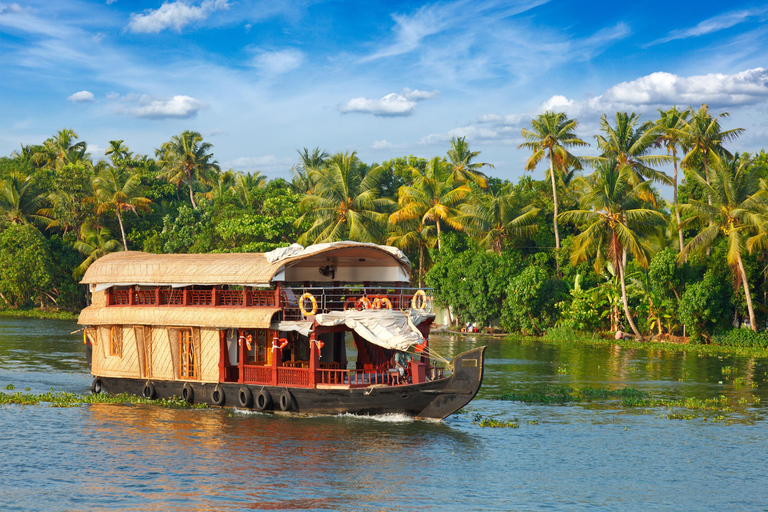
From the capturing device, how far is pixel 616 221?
38594 millimetres

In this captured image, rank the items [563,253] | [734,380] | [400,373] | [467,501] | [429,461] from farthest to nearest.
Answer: [563,253] → [734,380] → [400,373] → [429,461] → [467,501]

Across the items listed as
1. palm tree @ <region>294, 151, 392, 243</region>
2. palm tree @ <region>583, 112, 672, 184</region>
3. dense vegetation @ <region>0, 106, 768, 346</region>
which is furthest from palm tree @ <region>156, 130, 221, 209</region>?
palm tree @ <region>583, 112, 672, 184</region>

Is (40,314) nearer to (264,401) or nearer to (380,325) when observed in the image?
(264,401)

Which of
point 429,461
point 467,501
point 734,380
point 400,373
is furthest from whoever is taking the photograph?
point 734,380

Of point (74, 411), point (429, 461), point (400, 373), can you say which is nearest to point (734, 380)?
point (400, 373)

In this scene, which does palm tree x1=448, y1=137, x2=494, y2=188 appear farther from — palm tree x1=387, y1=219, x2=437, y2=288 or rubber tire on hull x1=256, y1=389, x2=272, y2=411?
rubber tire on hull x1=256, y1=389, x2=272, y2=411

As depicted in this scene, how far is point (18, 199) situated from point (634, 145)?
139 ft

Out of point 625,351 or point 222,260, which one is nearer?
point 222,260

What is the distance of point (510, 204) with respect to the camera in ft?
150

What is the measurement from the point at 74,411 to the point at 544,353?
2074cm

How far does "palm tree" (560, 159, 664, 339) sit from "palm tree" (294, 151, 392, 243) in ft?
40.0

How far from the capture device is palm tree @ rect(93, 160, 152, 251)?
5503 centimetres

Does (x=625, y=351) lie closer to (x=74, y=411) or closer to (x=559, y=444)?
(x=559, y=444)

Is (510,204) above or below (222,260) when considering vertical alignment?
above
